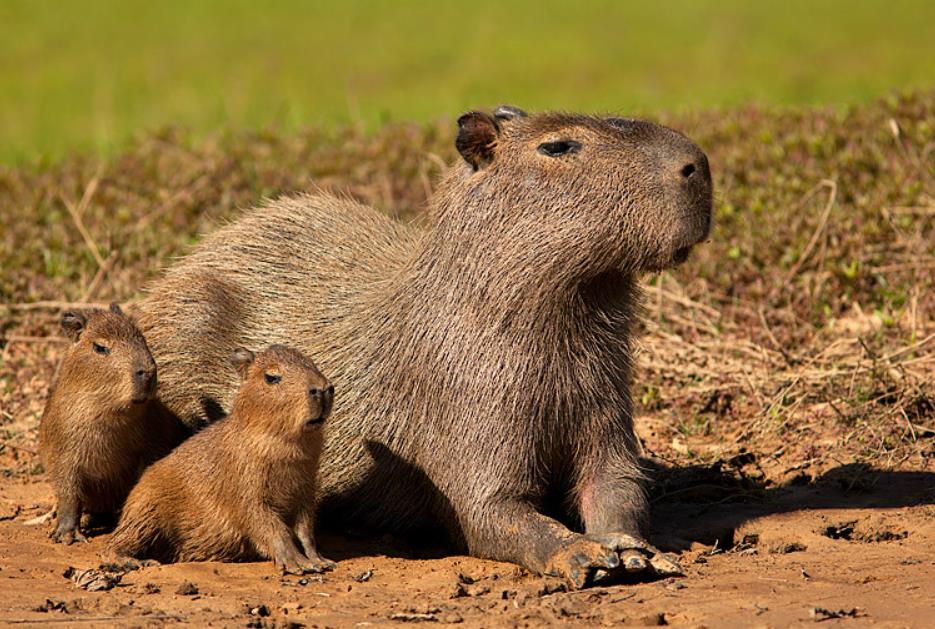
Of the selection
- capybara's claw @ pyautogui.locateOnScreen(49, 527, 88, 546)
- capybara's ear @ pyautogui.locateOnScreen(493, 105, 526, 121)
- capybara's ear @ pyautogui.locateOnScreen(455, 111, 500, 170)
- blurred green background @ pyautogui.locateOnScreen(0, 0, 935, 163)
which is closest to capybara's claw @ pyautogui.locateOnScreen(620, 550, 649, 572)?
capybara's ear @ pyautogui.locateOnScreen(455, 111, 500, 170)

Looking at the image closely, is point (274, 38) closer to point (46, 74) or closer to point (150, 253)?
point (46, 74)

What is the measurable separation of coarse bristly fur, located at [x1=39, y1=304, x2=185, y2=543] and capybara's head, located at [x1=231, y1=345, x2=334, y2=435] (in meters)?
0.44

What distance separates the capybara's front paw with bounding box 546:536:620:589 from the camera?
466 centimetres

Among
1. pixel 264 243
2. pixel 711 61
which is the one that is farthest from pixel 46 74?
pixel 264 243

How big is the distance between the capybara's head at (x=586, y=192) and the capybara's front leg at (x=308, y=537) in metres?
1.18

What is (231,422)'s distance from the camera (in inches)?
201

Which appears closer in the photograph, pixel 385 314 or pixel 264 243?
pixel 385 314

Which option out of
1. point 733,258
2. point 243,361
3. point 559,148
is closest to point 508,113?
point 559,148

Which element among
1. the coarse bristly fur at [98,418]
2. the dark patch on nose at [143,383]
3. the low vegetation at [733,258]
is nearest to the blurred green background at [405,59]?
the low vegetation at [733,258]

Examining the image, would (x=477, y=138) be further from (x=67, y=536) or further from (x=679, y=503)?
(x=67, y=536)

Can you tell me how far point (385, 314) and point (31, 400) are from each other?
249 centimetres

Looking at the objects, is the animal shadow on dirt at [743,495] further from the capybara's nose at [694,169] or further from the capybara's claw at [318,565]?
the capybara's nose at [694,169]

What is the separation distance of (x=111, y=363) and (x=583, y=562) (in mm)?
1903

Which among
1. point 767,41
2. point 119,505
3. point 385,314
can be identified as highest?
point 767,41
